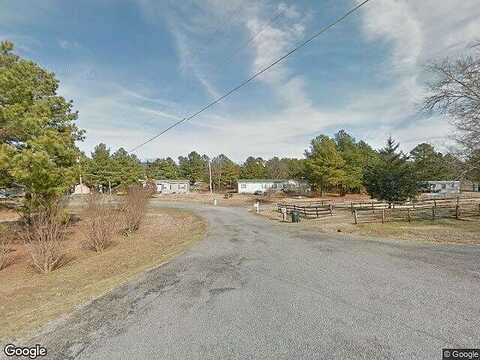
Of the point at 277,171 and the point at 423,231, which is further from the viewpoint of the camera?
the point at 277,171

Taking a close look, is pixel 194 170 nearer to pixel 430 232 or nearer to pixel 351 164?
pixel 351 164

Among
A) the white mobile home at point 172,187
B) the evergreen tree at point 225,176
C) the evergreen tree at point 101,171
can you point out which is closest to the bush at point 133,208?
the evergreen tree at point 101,171

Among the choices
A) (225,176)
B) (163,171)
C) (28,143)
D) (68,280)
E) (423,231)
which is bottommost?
(68,280)

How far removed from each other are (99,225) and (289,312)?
12.0 meters

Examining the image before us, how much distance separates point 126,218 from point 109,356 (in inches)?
596

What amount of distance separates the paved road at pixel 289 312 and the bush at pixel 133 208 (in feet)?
35.3

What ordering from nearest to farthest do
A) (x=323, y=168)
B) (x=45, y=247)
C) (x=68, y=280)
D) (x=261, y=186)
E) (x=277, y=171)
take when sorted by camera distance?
1. (x=68, y=280)
2. (x=45, y=247)
3. (x=323, y=168)
4. (x=261, y=186)
5. (x=277, y=171)

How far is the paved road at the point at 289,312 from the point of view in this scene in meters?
3.85

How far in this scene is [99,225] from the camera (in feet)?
45.9

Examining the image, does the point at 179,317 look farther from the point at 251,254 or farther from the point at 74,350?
the point at 251,254

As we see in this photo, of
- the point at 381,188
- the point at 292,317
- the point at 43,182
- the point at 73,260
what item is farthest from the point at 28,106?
the point at 381,188

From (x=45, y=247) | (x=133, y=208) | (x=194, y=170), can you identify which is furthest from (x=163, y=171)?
(x=45, y=247)

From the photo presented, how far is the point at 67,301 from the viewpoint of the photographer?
625 centimetres

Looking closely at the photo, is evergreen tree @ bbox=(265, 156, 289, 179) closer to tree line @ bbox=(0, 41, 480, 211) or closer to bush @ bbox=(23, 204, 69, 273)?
tree line @ bbox=(0, 41, 480, 211)
